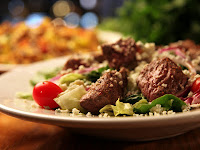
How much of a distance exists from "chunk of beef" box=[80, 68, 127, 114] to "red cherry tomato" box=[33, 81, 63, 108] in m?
0.38

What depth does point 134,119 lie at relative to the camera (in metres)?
1.78

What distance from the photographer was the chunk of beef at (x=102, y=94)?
235 centimetres

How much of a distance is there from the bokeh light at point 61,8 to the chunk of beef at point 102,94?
22.8 m

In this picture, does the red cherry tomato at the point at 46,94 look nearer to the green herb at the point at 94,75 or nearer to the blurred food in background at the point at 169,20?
the green herb at the point at 94,75

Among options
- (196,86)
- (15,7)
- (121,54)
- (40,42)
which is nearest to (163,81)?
(196,86)

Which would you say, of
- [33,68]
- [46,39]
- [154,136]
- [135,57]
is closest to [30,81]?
[33,68]

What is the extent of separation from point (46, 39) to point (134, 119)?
19.4ft

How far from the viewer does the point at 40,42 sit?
7254mm

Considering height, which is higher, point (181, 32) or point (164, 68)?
point (181, 32)

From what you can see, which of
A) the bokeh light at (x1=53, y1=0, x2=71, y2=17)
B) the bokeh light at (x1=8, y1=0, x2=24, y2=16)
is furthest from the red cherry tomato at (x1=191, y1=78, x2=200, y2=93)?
the bokeh light at (x1=53, y1=0, x2=71, y2=17)

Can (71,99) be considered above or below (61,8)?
below

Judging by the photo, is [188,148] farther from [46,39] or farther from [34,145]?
[46,39]

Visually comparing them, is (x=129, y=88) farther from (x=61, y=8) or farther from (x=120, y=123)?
(x=61, y=8)

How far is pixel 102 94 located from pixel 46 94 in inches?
22.4
